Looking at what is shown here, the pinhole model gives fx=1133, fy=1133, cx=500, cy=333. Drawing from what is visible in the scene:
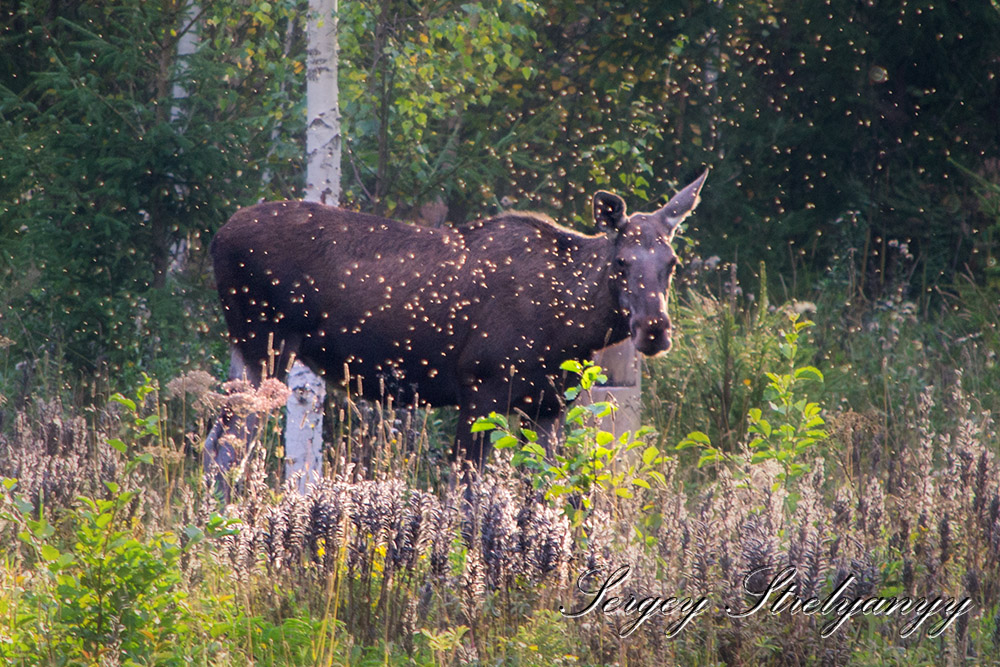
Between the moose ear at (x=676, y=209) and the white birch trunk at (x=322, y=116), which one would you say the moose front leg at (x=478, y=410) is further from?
the white birch trunk at (x=322, y=116)

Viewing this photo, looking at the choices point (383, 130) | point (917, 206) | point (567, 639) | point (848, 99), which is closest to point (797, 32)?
point (848, 99)

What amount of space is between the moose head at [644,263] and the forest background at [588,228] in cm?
75

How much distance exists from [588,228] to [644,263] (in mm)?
4963

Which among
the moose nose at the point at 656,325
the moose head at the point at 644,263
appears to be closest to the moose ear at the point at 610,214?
the moose head at the point at 644,263

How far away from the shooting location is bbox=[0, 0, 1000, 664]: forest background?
3.87 meters

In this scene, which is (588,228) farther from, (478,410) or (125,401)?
(125,401)

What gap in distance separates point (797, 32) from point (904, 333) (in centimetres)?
492

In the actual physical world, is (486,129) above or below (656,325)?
above

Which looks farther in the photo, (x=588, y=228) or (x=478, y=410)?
(x=588, y=228)

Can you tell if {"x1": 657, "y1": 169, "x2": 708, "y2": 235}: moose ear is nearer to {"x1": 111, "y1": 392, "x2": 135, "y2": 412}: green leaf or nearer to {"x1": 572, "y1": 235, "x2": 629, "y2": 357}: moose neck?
{"x1": 572, "y1": 235, "x2": 629, "y2": 357}: moose neck

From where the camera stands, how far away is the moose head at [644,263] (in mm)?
6406

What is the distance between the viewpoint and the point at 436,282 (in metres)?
7.29

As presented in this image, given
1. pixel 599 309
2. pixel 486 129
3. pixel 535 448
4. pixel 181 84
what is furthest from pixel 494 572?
pixel 486 129

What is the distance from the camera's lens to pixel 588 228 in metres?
11.6
